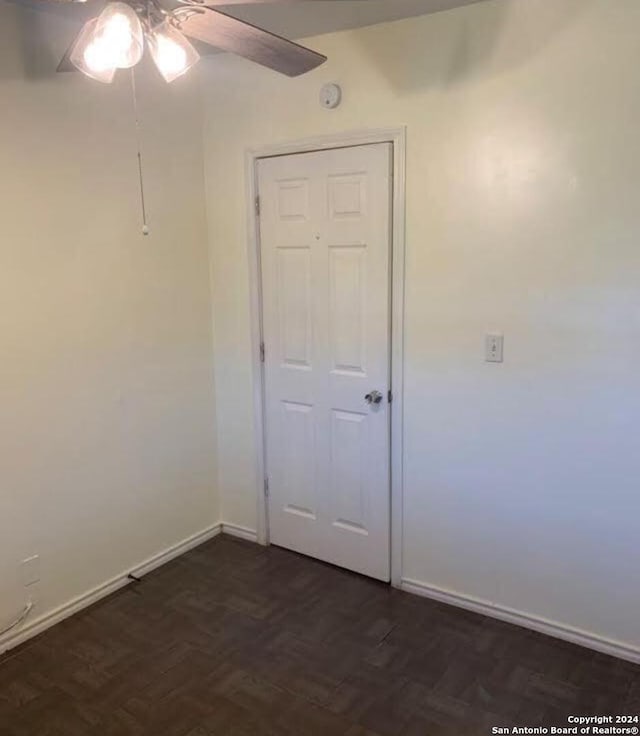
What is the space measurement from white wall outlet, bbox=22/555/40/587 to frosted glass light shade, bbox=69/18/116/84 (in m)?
1.95

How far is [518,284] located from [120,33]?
1.66 m

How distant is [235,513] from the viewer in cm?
355

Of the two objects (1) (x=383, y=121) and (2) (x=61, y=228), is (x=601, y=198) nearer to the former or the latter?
(1) (x=383, y=121)

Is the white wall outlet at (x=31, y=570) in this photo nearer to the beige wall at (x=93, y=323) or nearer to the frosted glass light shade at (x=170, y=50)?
the beige wall at (x=93, y=323)

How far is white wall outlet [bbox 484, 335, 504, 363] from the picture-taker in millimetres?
2549

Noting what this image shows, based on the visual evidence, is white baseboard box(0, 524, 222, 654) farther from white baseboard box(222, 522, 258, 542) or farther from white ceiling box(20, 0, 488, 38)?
white ceiling box(20, 0, 488, 38)

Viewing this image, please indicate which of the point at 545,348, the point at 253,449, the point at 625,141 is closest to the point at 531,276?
the point at 545,348

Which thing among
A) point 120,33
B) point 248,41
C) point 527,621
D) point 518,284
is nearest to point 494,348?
point 518,284

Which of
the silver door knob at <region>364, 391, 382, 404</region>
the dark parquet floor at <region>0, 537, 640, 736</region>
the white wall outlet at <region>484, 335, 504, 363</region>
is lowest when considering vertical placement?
the dark parquet floor at <region>0, 537, 640, 736</region>

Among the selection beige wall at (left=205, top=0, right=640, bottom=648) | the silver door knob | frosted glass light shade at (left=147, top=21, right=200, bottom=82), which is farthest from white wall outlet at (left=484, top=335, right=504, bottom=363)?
frosted glass light shade at (left=147, top=21, right=200, bottom=82)

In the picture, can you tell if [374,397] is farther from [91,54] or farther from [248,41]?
[91,54]

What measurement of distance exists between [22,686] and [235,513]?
1414mm

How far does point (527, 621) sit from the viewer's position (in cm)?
265

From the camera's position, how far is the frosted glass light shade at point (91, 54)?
162cm
